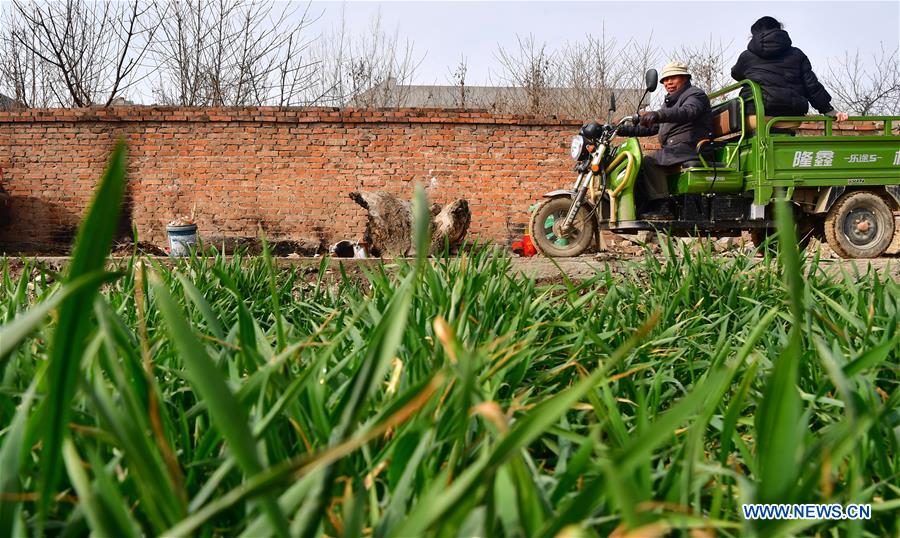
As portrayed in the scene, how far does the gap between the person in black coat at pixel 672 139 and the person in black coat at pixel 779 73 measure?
0.52m

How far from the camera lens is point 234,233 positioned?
949cm

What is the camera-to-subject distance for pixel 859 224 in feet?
21.3

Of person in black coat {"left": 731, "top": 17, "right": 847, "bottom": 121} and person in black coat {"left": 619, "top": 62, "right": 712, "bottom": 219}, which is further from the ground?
person in black coat {"left": 731, "top": 17, "right": 847, "bottom": 121}

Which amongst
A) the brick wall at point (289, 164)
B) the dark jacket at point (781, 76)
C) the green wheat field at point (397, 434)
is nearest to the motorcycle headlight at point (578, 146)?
the dark jacket at point (781, 76)

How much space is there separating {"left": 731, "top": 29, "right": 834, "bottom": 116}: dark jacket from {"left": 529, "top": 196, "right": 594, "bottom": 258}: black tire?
176cm

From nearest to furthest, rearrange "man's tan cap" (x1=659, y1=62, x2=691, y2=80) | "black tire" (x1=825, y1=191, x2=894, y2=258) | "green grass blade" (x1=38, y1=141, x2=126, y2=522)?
"green grass blade" (x1=38, y1=141, x2=126, y2=522)
"man's tan cap" (x1=659, y1=62, x2=691, y2=80)
"black tire" (x1=825, y1=191, x2=894, y2=258)

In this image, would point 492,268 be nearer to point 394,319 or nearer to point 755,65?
point 394,319

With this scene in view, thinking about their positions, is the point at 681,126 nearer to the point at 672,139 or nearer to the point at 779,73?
the point at 672,139

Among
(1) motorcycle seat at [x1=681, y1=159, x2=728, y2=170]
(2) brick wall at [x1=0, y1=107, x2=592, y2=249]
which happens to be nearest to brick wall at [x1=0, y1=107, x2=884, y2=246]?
(2) brick wall at [x1=0, y1=107, x2=592, y2=249]

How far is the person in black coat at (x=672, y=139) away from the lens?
6.00m

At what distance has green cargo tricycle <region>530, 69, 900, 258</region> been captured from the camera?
6.06 meters

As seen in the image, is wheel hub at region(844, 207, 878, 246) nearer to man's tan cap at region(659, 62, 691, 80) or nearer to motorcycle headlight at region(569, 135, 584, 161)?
man's tan cap at region(659, 62, 691, 80)

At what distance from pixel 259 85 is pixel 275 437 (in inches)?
509

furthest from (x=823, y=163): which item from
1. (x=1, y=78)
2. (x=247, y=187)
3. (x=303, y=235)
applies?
(x=1, y=78)
